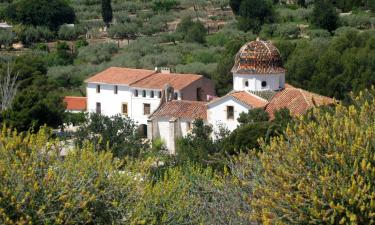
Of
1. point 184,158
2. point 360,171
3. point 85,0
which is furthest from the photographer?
point 85,0

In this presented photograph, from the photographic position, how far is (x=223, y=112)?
3825cm

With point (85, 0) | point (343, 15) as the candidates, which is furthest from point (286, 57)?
point (85, 0)

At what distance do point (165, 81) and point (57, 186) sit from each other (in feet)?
90.7

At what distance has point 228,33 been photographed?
67.4 m

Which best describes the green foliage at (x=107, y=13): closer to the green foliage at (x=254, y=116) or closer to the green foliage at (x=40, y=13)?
the green foliage at (x=40, y=13)

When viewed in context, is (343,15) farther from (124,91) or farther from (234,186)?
(234,186)

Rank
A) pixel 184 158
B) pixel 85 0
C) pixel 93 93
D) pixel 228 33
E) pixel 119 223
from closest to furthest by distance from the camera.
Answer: pixel 119 223
pixel 184 158
pixel 93 93
pixel 228 33
pixel 85 0

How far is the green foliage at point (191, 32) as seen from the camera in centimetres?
6556

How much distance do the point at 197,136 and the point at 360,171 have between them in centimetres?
2149

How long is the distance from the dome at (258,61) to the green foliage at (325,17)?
88.8ft

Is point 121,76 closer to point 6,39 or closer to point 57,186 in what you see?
point 6,39

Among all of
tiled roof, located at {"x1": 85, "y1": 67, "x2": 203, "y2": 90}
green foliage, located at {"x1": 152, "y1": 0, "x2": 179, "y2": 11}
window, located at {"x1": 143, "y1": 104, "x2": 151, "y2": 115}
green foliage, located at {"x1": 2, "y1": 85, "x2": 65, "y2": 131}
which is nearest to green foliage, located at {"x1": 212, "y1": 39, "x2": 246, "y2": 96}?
tiled roof, located at {"x1": 85, "y1": 67, "x2": 203, "y2": 90}

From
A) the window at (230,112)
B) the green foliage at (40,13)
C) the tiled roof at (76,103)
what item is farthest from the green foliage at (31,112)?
the green foliage at (40,13)

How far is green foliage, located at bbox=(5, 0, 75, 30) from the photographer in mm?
71000
